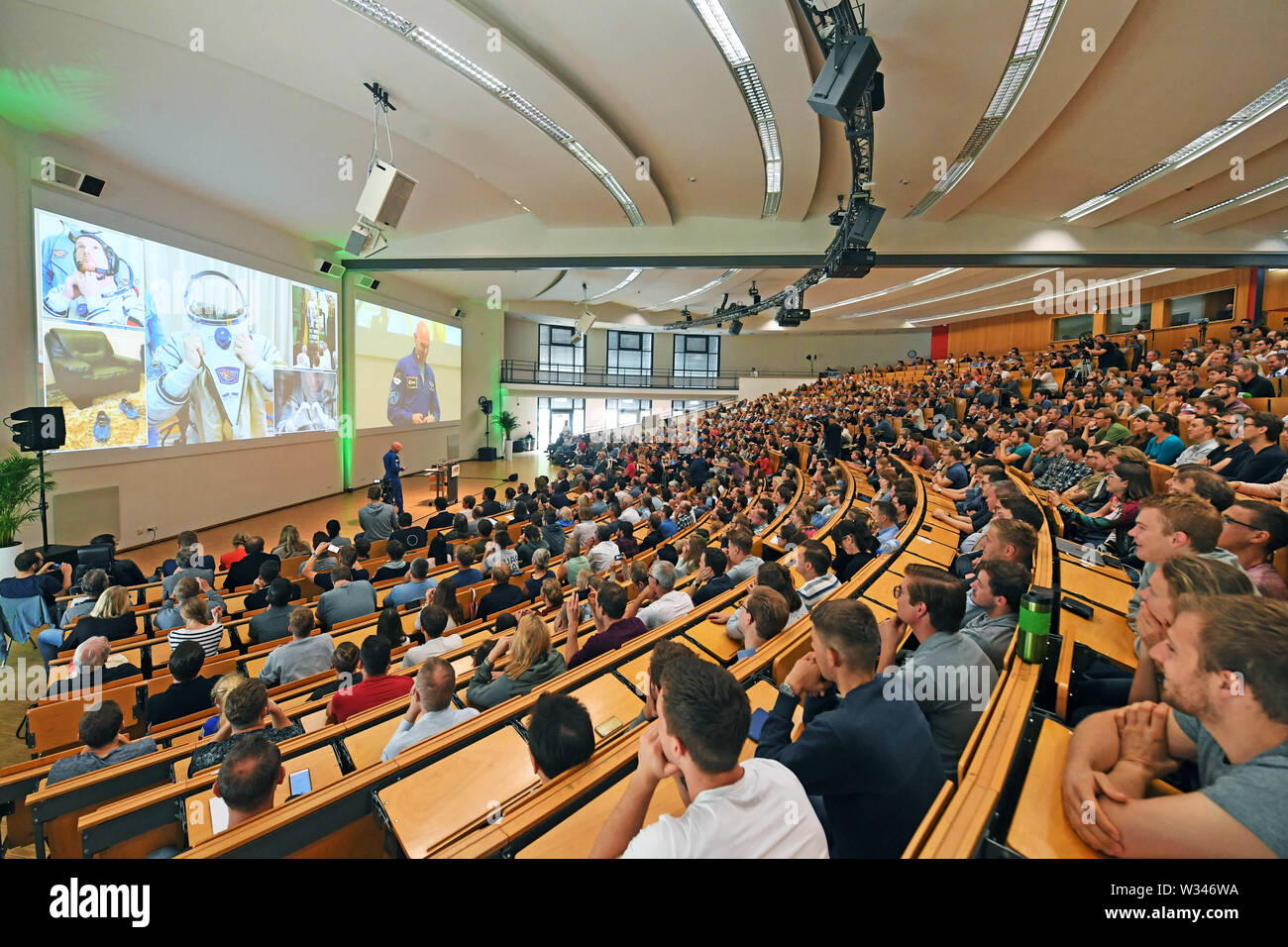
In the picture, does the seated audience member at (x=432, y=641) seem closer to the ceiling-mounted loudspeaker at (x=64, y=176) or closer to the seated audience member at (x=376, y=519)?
the seated audience member at (x=376, y=519)

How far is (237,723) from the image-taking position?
7.54ft

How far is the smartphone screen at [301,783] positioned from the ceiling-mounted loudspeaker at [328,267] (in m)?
11.2

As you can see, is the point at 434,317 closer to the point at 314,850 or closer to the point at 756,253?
the point at 756,253

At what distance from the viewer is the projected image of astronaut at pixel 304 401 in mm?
9969

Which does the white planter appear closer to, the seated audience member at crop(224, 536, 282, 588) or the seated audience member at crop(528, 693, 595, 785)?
the seated audience member at crop(224, 536, 282, 588)

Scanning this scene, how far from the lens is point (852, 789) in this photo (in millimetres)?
1421

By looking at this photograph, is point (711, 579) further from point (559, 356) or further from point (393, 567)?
point (559, 356)

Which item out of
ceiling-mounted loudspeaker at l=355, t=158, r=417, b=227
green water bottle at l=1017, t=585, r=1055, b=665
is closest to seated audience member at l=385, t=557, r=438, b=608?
green water bottle at l=1017, t=585, r=1055, b=665

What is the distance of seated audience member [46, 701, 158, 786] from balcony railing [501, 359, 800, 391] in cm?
1848

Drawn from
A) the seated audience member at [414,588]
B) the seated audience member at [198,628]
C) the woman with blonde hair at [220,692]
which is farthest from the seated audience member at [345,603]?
the woman with blonde hair at [220,692]

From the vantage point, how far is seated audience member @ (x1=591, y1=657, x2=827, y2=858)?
1.07 m

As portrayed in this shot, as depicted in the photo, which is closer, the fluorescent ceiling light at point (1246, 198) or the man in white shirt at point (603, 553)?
the man in white shirt at point (603, 553)

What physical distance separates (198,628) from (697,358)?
25.9 meters

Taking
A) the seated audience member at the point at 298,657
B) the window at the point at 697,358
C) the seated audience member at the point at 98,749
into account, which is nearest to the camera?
the seated audience member at the point at 98,749
